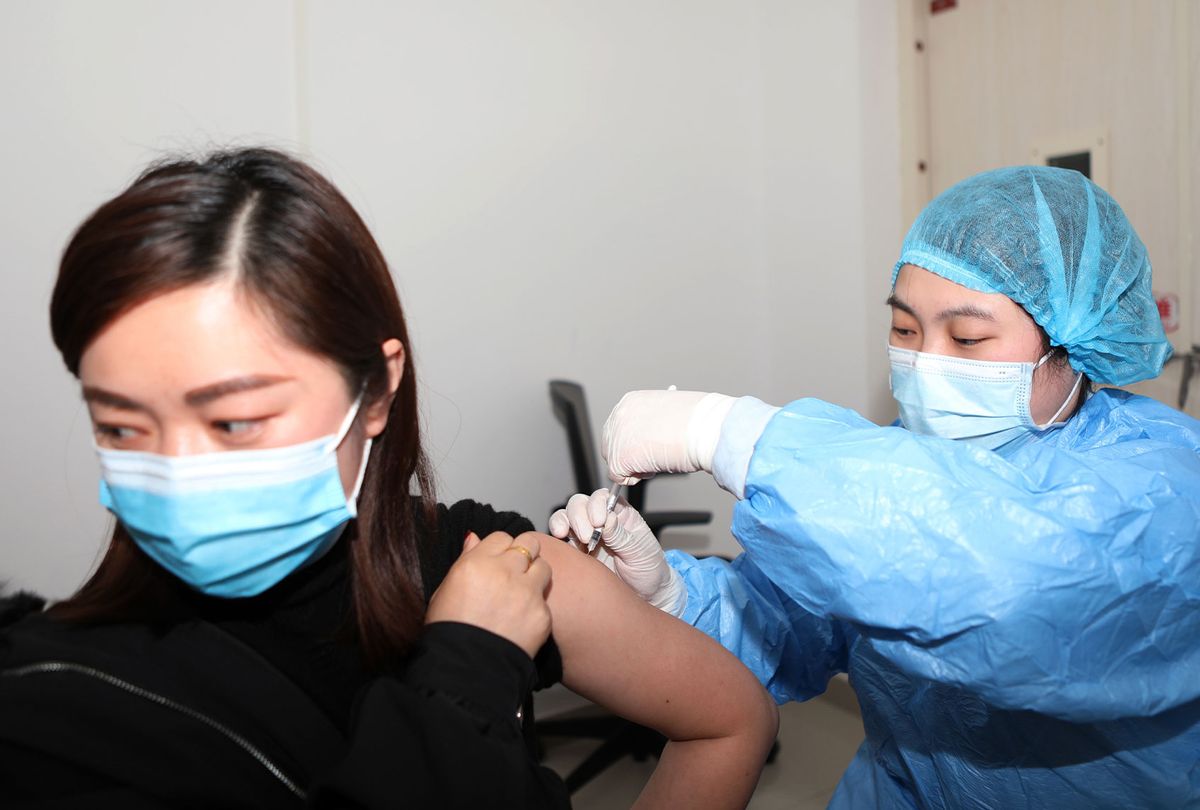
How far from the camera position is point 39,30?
7.13 ft

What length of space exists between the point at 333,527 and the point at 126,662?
0.22 meters

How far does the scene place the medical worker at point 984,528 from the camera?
0.88 metres

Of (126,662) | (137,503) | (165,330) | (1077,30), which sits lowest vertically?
(126,662)

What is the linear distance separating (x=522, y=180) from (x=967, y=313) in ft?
6.36

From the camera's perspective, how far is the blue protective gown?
871 mm

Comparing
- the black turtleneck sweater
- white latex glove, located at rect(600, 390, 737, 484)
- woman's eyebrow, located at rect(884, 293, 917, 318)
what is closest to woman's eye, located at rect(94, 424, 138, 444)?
the black turtleneck sweater

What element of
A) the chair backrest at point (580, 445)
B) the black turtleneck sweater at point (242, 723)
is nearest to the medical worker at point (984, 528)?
the black turtleneck sweater at point (242, 723)

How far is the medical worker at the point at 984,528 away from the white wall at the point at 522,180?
62.4 inches

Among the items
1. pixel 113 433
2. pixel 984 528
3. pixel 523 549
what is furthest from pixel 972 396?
pixel 113 433

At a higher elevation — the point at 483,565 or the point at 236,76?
the point at 236,76

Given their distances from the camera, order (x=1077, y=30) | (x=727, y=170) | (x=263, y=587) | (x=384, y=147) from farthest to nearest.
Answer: (x=727, y=170), (x=384, y=147), (x=1077, y=30), (x=263, y=587)

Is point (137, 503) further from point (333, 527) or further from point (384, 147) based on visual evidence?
point (384, 147)

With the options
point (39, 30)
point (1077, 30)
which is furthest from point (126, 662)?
point (1077, 30)

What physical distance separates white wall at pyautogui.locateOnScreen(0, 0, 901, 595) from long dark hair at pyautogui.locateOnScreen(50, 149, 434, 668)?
1616mm
